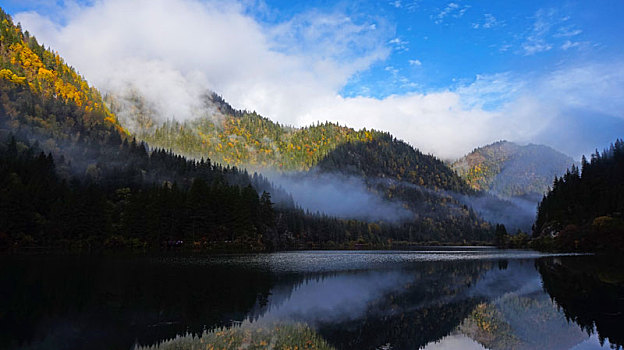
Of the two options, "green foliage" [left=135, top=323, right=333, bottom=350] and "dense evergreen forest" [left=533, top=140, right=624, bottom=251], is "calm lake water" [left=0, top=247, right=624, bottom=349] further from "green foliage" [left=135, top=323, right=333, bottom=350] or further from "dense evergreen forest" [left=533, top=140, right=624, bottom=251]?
"dense evergreen forest" [left=533, top=140, right=624, bottom=251]

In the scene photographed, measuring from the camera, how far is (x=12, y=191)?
9656 centimetres

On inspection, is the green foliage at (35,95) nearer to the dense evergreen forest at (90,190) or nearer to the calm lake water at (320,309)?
the dense evergreen forest at (90,190)

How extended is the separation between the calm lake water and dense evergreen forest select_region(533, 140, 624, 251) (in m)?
88.5

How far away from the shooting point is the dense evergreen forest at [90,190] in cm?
10406

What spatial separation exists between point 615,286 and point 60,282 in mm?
54200

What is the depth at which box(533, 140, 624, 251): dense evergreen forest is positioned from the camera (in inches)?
4774

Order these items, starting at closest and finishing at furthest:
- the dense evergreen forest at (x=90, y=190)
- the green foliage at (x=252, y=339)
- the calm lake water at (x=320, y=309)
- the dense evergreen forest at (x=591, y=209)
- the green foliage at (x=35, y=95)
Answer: the green foliage at (x=252, y=339) < the calm lake water at (x=320, y=309) < the dense evergreen forest at (x=90, y=190) < the dense evergreen forest at (x=591, y=209) < the green foliage at (x=35, y=95)

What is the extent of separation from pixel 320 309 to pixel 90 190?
106114 mm

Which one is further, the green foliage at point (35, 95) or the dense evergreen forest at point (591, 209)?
the green foliage at point (35, 95)

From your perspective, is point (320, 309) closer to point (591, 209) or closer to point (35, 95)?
point (591, 209)

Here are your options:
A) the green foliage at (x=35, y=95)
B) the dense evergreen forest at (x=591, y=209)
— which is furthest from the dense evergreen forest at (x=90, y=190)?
the dense evergreen forest at (x=591, y=209)

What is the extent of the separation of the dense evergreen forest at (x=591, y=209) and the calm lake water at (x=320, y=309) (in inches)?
3485

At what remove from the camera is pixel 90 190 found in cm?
11662

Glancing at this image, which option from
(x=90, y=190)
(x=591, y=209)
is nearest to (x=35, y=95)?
(x=90, y=190)
